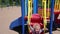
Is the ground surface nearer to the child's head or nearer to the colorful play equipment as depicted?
the colorful play equipment

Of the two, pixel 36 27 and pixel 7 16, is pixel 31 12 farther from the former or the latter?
pixel 7 16

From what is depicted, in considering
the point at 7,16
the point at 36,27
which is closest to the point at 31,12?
the point at 36,27

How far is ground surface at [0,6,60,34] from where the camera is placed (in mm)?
1910

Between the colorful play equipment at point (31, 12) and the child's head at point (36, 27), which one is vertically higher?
the colorful play equipment at point (31, 12)

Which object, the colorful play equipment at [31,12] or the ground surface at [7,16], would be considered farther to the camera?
the ground surface at [7,16]

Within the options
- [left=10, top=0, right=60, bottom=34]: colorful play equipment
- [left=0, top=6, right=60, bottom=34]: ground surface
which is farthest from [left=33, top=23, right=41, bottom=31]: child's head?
[left=0, top=6, right=60, bottom=34]: ground surface

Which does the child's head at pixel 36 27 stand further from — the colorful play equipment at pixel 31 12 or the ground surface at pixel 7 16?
the ground surface at pixel 7 16

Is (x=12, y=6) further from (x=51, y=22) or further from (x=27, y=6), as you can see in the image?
(x=51, y=22)

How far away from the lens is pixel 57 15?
6.56 feet

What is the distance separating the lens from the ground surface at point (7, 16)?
1910 millimetres

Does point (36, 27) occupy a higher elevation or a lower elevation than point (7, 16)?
lower

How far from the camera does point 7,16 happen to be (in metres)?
1.95

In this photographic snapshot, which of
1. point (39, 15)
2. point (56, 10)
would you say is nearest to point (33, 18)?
point (39, 15)

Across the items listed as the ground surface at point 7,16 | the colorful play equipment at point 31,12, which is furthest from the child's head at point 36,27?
the ground surface at point 7,16
